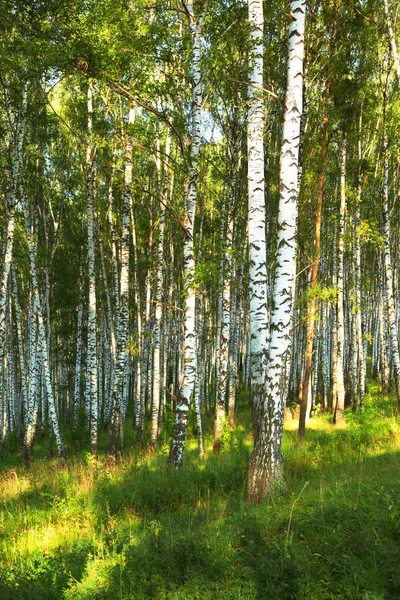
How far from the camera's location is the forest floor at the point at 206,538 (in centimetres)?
338

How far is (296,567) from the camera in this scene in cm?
342

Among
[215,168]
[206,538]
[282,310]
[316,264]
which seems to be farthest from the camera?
[215,168]

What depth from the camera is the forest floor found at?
338cm

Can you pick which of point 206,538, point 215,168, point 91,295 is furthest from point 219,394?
point 215,168

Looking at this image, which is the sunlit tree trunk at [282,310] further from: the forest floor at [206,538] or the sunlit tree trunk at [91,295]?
the sunlit tree trunk at [91,295]

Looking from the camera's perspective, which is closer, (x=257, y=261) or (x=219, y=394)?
(x=257, y=261)

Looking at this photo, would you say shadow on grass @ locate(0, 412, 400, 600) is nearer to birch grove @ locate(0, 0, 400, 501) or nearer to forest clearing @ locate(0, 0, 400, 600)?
forest clearing @ locate(0, 0, 400, 600)

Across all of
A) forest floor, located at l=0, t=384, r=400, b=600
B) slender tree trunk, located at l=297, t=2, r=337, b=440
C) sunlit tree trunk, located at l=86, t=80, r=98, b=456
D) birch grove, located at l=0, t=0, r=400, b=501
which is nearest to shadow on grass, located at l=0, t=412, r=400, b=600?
forest floor, located at l=0, t=384, r=400, b=600

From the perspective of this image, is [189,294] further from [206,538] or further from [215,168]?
[215,168]

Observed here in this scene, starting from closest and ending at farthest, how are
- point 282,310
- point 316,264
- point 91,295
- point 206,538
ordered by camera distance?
point 206,538 < point 282,310 < point 316,264 < point 91,295

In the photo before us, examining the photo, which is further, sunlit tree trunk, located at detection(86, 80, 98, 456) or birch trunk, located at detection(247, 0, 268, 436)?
sunlit tree trunk, located at detection(86, 80, 98, 456)

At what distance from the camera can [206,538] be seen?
4.09 m

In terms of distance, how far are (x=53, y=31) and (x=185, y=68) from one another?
341cm

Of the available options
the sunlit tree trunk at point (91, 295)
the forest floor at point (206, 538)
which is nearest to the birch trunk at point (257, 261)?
Result: the forest floor at point (206, 538)
